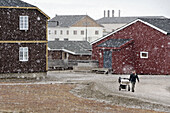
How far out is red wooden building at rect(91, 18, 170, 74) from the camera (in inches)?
1580

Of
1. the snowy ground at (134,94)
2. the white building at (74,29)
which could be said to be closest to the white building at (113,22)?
the white building at (74,29)

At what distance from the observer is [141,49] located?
4131 centimetres

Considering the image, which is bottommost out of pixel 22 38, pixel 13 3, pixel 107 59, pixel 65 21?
pixel 107 59

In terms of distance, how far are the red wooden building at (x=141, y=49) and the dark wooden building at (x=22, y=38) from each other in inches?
364

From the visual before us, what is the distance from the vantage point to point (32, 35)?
35156mm

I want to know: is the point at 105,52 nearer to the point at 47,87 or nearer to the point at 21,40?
the point at 21,40

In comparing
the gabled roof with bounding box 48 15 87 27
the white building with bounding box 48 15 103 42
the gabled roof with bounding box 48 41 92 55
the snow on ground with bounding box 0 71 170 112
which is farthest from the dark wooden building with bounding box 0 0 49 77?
the gabled roof with bounding box 48 15 87 27

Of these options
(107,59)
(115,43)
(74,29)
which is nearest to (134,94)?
(107,59)

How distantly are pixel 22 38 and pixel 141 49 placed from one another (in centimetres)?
1411

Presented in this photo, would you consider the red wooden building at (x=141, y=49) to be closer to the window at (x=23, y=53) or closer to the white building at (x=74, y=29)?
the window at (x=23, y=53)

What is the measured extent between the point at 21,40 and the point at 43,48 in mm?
2295

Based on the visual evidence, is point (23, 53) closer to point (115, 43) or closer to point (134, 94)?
point (115, 43)

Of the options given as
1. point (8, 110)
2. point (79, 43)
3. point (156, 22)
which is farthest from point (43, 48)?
point (79, 43)

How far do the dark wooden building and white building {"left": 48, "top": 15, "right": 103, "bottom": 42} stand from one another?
Result: 7492 cm
